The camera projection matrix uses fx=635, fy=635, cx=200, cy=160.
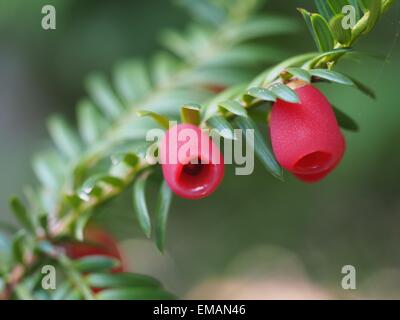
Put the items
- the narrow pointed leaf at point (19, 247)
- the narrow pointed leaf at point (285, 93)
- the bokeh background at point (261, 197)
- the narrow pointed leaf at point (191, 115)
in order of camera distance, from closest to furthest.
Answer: the narrow pointed leaf at point (285, 93), the narrow pointed leaf at point (191, 115), the narrow pointed leaf at point (19, 247), the bokeh background at point (261, 197)

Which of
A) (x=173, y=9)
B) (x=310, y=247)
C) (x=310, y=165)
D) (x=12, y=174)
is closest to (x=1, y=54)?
(x=12, y=174)

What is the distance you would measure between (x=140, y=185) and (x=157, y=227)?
101mm

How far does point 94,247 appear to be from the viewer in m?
1.11

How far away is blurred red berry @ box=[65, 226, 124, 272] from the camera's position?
109 cm

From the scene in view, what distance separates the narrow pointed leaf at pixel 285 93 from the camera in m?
0.71

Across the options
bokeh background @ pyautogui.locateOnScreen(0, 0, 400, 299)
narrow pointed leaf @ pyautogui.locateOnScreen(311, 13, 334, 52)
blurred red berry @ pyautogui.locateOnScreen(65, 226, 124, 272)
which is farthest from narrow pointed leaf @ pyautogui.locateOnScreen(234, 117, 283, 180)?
bokeh background @ pyautogui.locateOnScreen(0, 0, 400, 299)

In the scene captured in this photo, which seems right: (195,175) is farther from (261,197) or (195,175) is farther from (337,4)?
(261,197)

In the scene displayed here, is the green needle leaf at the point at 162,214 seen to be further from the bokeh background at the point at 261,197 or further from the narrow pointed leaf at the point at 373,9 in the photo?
the bokeh background at the point at 261,197

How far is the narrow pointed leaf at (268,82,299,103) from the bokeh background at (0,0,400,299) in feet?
A: 2.97

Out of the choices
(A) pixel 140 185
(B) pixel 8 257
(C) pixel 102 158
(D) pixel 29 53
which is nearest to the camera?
(A) pixel 140 185

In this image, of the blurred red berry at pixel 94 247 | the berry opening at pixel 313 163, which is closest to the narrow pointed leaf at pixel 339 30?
the berry opening at pixel 313 163

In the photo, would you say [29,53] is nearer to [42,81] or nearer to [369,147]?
[42,81]

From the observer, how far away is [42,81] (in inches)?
82.5

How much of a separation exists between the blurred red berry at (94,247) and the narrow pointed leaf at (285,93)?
48cm
